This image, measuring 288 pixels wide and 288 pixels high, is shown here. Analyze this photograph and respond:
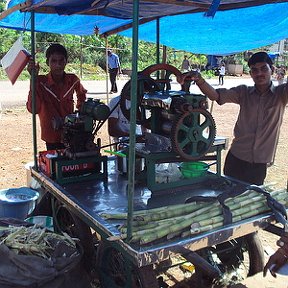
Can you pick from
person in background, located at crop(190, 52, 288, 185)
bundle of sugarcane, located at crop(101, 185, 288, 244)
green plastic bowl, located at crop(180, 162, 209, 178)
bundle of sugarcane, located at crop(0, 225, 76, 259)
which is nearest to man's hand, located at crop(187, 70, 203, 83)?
person in background, located at crop(190, 52, 288, 185)

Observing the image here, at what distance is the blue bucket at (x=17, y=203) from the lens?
3510mm

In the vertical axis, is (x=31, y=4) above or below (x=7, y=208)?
above

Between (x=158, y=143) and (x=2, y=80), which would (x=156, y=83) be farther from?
(x=2, y=80)

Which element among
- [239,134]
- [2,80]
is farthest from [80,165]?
[2,80]

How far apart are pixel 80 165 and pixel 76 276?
0.91m

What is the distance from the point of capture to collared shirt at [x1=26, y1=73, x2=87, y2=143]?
3.79 meters

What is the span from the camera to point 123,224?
2.17 meters

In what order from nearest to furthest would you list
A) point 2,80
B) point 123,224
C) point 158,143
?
point 123,224
point 158,143
point 2,80

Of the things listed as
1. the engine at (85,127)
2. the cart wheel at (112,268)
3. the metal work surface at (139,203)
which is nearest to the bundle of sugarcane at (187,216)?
the metal work surface at (139,203)

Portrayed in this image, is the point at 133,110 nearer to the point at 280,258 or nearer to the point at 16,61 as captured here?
the point at 280,258

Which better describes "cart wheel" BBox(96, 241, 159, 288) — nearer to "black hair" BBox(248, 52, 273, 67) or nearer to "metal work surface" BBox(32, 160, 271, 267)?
"metal work surface" BBox(32, 160, 271, 267)

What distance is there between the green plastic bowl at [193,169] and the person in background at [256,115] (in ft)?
2.52

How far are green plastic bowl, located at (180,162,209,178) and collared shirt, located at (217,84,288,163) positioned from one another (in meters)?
0.81

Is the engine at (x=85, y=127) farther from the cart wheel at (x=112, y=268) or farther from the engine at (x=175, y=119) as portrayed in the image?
the cart wheel at (x=112, y=268)
